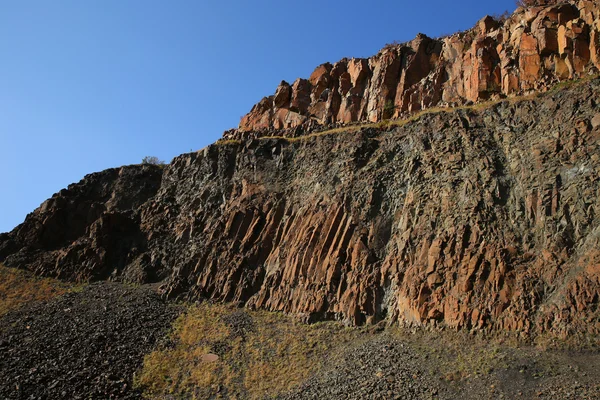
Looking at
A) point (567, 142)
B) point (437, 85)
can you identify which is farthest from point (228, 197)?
point (567, 142)

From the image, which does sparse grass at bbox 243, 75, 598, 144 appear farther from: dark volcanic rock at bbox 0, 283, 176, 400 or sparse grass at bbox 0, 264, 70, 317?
sparse grass at bbox 0, 264, 70, 317

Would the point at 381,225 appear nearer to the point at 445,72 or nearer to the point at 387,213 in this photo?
the point at 387,213

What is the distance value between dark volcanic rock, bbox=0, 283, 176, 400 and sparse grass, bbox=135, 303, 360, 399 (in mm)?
1332

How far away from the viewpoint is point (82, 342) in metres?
28.3

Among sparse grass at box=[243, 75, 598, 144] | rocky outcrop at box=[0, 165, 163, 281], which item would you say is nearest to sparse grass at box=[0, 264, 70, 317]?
rocky outcrop at box=[0, 165, 163, 281]

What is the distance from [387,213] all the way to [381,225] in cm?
93

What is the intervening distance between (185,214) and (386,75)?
19.5m

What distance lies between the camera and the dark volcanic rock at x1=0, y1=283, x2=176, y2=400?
24594mm

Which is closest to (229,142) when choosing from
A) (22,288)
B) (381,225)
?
(381,225)

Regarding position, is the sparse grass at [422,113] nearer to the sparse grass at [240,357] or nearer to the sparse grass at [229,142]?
the sparse grass at [229,142]

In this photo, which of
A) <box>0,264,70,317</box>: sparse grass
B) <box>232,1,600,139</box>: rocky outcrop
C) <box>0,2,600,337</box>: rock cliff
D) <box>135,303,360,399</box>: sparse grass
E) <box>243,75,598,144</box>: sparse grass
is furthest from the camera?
<box>0,264,70,317</box>: sparse grass

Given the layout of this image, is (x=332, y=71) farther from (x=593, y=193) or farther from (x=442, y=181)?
(x=593, y=193)

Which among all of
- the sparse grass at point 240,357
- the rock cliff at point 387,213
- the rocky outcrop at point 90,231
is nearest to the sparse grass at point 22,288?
the rocky outcrop at point 90,231

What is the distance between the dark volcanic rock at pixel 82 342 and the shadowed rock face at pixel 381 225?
10.0ft
